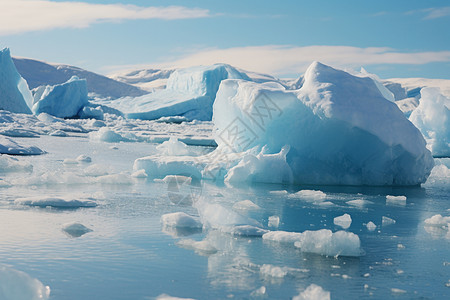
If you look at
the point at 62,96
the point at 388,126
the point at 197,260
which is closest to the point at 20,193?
the point at 197,260

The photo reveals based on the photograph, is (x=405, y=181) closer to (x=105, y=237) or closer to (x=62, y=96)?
(x=105, y=237)

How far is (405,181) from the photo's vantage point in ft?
28.1

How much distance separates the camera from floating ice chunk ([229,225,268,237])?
15.0ft

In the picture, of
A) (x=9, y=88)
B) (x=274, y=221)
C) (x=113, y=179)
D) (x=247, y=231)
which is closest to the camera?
(x=247, y=231)

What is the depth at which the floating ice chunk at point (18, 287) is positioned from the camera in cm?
274

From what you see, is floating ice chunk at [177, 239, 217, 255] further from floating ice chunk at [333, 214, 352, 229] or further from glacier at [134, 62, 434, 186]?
glacier at [134, 62, 434, 186]

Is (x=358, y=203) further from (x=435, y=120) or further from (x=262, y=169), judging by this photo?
(x=435, y=120)

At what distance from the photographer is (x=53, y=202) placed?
18.1 feet

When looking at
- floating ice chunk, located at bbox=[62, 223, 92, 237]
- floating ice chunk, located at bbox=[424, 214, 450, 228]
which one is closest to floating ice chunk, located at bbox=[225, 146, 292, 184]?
floating ice chunk, located at bbox=[424, 214, 450, 228]

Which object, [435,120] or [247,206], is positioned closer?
[247,206]

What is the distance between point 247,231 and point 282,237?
336 millimetres

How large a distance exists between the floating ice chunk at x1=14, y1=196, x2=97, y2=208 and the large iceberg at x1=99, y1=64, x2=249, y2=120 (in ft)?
62.5

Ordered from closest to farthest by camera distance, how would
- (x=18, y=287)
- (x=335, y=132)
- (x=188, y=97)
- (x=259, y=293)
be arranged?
1. (x=18, y=287)
2. (x=259, y=293)
3. (x=335, y=132)
4. (x=188, y=97)

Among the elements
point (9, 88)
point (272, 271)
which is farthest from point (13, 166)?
point (9, 88)
